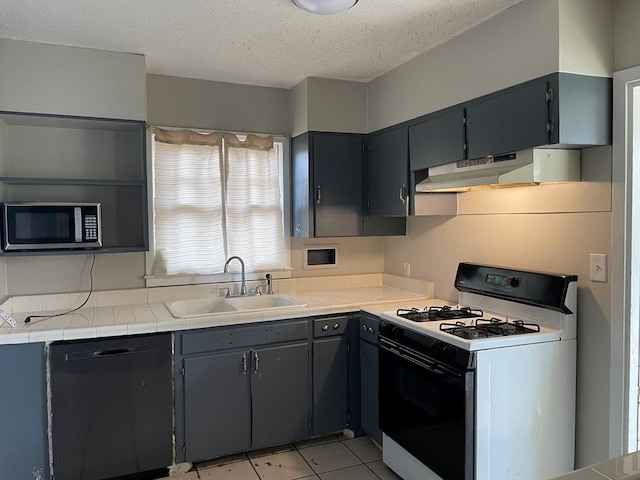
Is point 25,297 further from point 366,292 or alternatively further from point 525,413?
point 525,413

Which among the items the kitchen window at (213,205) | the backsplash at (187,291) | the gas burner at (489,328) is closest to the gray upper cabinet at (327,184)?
the kitchen window at (213,205)

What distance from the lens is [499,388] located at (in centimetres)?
213

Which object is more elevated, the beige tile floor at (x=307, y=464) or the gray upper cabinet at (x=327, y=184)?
the gray upper cabinet at (x=327, y=184)

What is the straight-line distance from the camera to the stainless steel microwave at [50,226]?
2635mm

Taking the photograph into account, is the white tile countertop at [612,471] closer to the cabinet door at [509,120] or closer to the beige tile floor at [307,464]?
the cabinet door at [509,120]

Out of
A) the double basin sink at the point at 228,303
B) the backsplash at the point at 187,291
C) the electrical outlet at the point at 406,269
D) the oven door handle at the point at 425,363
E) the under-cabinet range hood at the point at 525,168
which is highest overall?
the under-cabinet range hood at the point at 525,168

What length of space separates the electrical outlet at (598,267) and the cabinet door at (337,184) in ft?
5.45

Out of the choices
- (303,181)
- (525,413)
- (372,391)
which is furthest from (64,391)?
(525,413)

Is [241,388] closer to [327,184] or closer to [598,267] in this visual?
[327,184]

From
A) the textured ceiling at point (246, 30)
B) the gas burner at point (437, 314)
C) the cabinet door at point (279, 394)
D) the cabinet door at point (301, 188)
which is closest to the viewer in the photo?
the textured ceiling at point (246, 30)

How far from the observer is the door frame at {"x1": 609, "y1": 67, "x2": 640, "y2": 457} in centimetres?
203

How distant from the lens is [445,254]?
319 centimetres

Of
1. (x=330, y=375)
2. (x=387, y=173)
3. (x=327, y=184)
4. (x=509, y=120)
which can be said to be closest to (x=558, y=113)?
(x=509, y=120)

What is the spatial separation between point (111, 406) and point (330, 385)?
1299 mm
